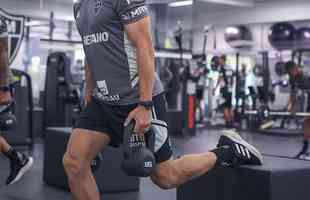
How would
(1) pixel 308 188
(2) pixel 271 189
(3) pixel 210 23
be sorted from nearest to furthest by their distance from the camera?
(2) pixel 271 189 < (1) pixel 308 188 < (3) pixel 210 23

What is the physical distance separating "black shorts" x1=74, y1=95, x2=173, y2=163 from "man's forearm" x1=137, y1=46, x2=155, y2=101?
0.12m

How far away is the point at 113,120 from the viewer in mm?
2367

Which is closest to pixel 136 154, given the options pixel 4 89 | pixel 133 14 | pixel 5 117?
pixel 133 14

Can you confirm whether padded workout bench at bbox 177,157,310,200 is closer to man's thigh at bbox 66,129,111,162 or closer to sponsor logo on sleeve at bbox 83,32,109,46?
man's thigh at bbox 66,129,111,162

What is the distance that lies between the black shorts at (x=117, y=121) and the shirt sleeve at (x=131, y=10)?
39 centimetres

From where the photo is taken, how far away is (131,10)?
2207mm

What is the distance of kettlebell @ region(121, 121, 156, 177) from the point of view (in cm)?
220

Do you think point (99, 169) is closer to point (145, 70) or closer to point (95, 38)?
point (95, 38)

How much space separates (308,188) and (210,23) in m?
14.2

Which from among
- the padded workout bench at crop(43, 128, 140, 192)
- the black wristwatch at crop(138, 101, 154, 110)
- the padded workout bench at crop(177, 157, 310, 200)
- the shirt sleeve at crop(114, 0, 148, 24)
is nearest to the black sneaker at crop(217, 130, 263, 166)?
the padded workout bench at crop(177, 157, 310, 200)

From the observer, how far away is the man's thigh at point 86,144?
7.61 ft

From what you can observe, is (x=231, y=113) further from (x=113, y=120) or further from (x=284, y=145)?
(x=113, y=120)

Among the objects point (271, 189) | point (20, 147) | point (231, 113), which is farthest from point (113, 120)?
point (231, 113)

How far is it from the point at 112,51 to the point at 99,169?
65.6 inches
